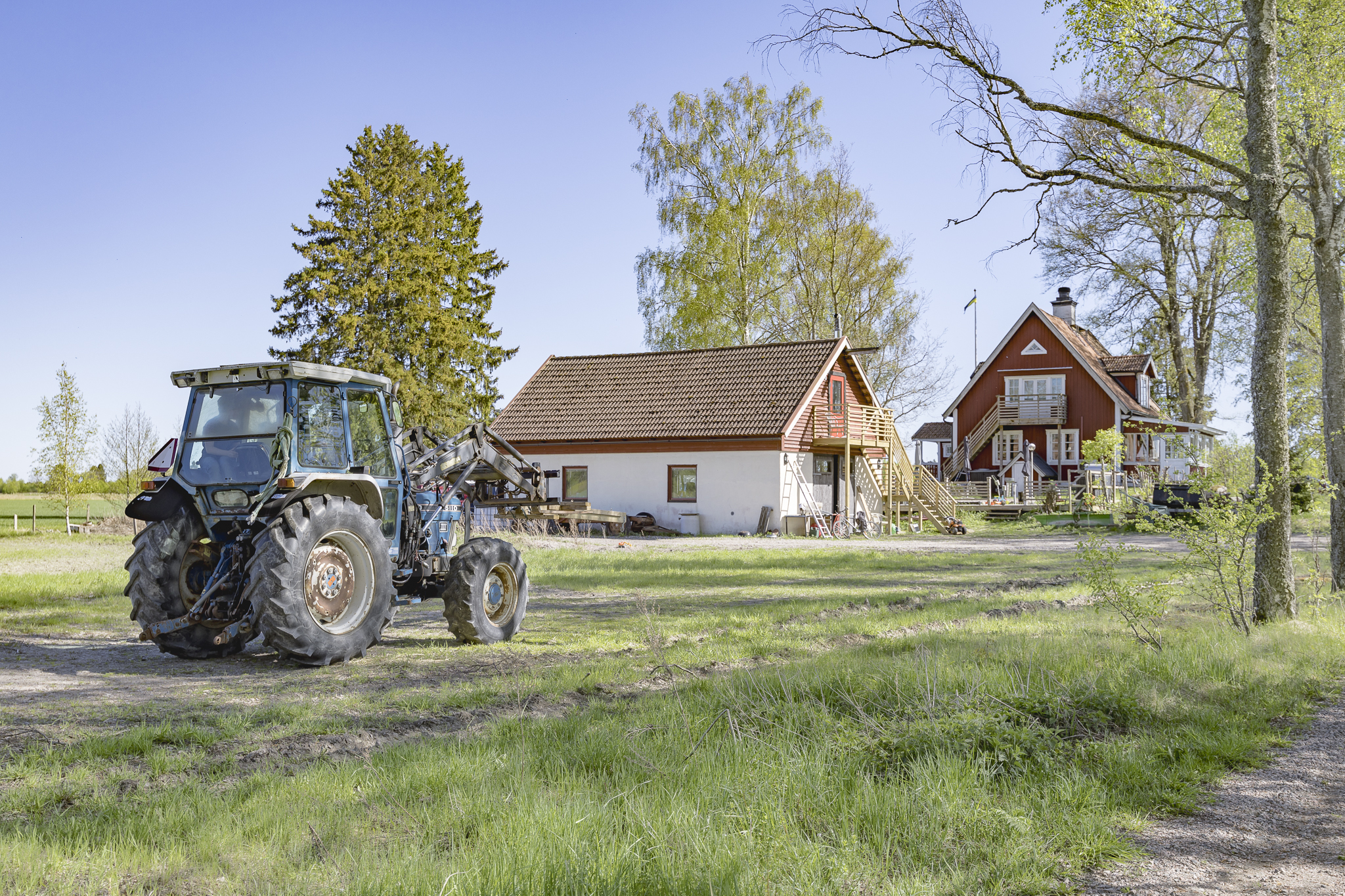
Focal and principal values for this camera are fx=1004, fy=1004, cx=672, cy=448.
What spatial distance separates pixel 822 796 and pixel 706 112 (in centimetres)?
3814

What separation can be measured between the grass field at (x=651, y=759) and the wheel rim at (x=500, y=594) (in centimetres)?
39

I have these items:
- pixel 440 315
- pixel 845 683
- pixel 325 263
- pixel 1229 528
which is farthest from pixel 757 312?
pixel 845 683

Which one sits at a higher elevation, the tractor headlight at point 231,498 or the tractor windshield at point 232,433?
the tractor windshield at point 232,433

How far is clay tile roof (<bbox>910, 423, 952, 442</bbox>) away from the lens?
5512 cm

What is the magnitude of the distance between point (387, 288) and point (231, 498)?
3161cm

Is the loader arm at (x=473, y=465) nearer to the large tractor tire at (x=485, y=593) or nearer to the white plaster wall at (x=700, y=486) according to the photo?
the large tractor tire at (x=485, y=593)

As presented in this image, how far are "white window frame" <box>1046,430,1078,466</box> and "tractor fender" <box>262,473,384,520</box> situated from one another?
42.9 meters

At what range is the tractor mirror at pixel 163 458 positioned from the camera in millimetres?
9844

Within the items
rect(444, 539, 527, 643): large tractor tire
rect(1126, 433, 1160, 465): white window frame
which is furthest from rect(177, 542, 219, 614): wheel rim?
rect(1126, 433, 1160, 465): white window frame

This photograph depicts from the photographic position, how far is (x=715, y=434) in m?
31.2

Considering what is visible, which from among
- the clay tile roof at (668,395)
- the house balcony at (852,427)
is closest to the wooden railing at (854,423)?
the house balcony at (852,427)

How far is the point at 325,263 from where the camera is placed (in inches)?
1528

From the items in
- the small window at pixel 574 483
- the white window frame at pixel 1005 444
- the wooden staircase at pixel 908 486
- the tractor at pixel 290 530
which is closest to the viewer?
the tractor at pixel 290 530

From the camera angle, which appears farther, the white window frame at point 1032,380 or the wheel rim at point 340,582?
the white window frame at point 1032,380
